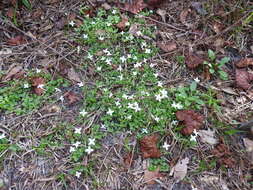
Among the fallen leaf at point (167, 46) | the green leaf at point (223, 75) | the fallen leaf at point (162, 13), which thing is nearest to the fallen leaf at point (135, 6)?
the fallen leaf at point (162, 13)

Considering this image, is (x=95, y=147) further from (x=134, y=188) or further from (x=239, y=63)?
(x=239, y=63)

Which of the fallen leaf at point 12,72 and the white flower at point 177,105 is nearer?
the white flower at point 177,105

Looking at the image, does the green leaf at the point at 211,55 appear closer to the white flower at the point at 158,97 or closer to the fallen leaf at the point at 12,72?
the white flower at the point at 158,97

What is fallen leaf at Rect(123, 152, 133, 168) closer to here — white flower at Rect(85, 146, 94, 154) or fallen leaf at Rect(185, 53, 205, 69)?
white flower at Rect(85, 146, 94, 154)

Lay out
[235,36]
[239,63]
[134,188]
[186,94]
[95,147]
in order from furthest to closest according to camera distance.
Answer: [235,36] → [239,63] → [186,94] → [95,147] → [134,188]

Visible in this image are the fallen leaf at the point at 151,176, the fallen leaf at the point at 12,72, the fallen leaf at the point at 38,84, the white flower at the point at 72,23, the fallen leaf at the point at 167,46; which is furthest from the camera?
the white flower at the point at 72,23

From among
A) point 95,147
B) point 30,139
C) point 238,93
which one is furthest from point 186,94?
point 30,139

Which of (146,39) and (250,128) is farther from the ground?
(146,39)

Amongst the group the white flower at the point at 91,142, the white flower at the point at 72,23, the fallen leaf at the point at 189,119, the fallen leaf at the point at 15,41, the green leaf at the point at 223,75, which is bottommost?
the white flower at the point at 91,142
